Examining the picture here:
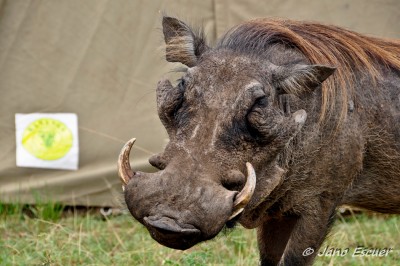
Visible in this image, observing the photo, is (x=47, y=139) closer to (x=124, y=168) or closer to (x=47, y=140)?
(x=47, y=140)

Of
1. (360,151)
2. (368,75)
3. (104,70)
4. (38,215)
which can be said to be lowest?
(38,215)

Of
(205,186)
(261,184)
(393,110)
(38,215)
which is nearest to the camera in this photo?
(205,186)

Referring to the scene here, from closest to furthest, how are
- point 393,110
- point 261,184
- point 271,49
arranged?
point 261,184 < point 271,49 < point 393,110

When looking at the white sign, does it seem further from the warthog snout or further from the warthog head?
the warthog snout

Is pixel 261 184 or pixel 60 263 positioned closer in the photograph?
pixel 261 184

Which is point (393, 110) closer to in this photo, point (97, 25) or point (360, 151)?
point (360, 151)

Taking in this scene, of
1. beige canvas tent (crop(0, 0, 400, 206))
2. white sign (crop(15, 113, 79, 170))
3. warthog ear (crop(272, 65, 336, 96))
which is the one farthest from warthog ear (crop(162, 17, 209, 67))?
white sign (crop(15, 113, 79, 170))

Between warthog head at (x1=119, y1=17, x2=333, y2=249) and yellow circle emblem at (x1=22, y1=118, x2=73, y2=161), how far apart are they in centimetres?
220

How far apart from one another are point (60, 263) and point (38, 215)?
3.87ft

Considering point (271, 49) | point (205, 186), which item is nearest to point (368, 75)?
point (271, 49)

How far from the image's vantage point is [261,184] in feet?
11.1

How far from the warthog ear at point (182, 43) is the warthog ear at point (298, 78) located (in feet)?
1.12

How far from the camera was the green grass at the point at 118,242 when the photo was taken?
455 cm

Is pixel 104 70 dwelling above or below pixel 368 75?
below
